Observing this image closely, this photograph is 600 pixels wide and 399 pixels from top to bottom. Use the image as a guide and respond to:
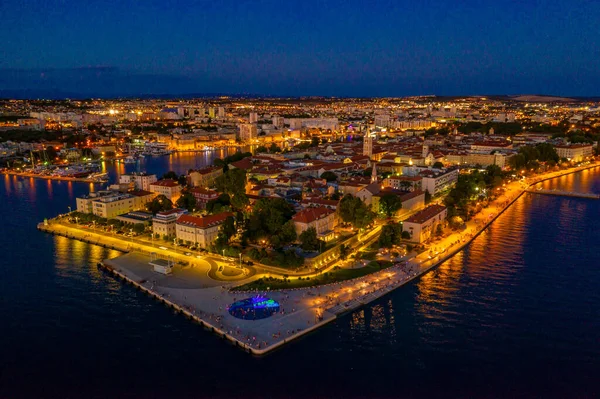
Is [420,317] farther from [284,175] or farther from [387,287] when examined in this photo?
[284,175]

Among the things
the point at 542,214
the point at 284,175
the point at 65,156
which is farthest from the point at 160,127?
the point at 542,214

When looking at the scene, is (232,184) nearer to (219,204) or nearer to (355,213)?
(219,204)

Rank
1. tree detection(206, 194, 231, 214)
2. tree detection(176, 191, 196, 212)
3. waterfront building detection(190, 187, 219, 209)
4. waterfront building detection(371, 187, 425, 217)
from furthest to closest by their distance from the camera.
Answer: waterfront building detection(190, 187, 219, 209), waterfront building detection(371, 187, 425, 217), tree detection(176, 191, 196, 212), tree detection(206, 194, 231, 214)

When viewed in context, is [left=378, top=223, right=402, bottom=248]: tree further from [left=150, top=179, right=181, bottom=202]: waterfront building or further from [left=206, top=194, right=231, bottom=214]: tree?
[left=150, top=179, right=181, bottom=202]: waterfront building

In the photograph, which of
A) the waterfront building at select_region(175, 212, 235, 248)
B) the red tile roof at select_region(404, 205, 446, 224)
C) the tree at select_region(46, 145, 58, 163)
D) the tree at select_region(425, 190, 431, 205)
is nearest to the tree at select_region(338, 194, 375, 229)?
the red tile roof at select_region(404, 205, 446, 224)

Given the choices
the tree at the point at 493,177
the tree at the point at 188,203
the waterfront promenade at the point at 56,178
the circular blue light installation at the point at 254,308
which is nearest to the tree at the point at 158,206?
the tree at the point at 188,203
